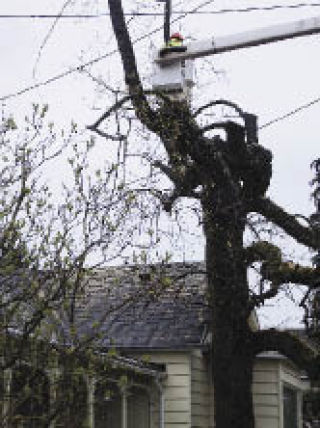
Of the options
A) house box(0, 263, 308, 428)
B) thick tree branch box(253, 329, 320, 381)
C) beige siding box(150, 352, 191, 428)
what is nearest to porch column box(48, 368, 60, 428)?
house box(0, 263, 308, 428)

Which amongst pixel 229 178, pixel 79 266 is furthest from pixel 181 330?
pixel 79 266

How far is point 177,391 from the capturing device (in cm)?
1520

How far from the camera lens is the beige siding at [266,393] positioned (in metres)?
15.6

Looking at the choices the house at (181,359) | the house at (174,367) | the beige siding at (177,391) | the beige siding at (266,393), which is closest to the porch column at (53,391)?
the house at (174,367)

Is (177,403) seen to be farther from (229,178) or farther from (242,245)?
(229,178)

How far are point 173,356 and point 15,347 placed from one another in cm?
948

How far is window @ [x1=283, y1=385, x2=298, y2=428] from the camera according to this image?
676 inches

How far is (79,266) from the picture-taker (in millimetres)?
6355

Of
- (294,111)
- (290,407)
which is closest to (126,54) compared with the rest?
(294,111)

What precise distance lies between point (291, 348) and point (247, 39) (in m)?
6.67

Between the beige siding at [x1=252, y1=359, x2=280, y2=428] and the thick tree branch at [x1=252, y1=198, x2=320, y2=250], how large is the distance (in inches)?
137

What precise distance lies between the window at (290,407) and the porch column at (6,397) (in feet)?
37.1

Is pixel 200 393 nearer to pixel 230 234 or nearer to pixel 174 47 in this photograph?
pixel 230 234

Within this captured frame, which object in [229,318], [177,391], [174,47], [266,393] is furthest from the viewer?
[266,393]
